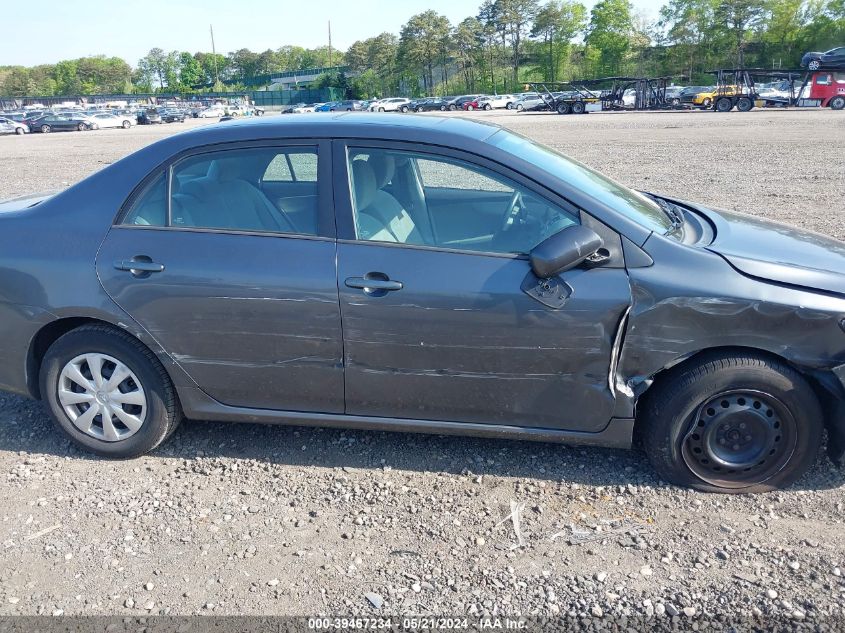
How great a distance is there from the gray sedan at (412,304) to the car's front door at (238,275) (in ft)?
0.04

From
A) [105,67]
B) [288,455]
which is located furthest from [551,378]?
[105,67]

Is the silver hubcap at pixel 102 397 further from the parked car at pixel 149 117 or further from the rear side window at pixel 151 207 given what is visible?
the parked car at pixel 149 117

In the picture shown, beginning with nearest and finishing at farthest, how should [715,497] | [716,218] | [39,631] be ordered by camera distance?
[39,631], [715,497], [716,218]

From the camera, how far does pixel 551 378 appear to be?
323 centimetres

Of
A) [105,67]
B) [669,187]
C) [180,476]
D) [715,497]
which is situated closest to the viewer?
[715,497]

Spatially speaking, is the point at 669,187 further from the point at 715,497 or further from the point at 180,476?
the point at 180,476

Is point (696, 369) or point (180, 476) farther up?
point (696, 369)

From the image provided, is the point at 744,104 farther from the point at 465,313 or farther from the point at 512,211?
the point at 465,313

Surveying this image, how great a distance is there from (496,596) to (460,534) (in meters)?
0.42

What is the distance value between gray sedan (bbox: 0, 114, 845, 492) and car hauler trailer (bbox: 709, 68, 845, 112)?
43619mm

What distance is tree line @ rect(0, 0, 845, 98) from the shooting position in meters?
84.8

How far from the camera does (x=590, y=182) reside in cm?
364

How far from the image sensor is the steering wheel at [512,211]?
11.2 ft

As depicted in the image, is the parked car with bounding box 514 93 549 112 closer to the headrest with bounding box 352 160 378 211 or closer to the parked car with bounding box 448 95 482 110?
the parked car with bounding box 448 95 482 110
